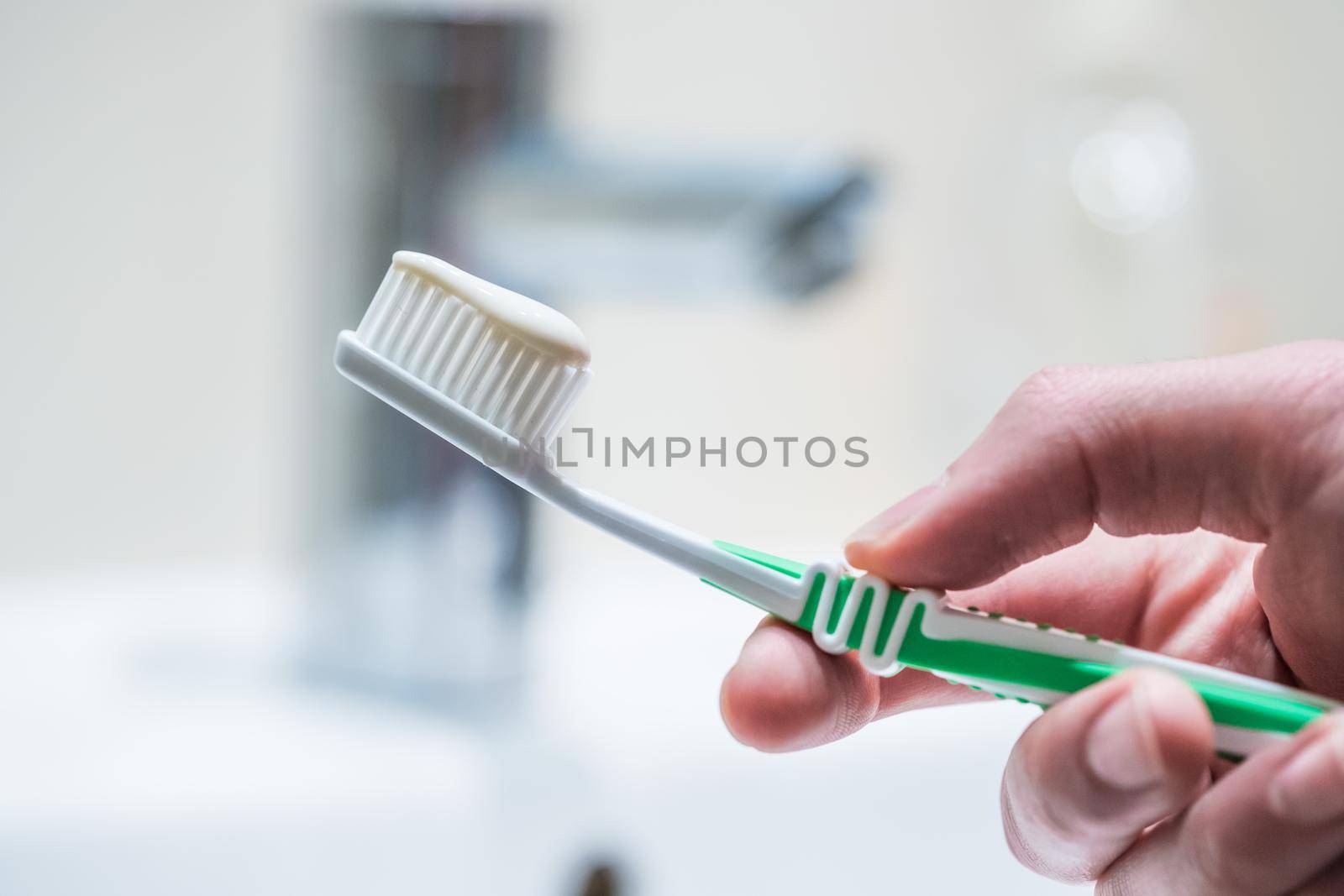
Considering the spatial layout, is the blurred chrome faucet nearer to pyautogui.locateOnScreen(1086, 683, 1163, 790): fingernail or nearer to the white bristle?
the white bristle

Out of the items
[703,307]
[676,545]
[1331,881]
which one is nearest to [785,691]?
[676,545]

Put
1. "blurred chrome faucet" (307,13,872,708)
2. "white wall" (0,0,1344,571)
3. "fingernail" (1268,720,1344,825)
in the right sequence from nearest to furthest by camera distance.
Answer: "fingernail" (1268,720,1344,825) → "blurred chrome faucet" (307,13,872,708) → "white wall" (0,0,1344,571)

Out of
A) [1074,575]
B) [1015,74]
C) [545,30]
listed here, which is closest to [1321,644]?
[1074,575]

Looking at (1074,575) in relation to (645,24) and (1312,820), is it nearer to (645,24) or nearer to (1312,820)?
(1312,820)

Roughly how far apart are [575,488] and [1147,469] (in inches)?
7.9

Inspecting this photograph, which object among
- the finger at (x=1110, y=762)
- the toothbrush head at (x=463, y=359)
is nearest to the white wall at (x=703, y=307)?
the toothbrush head at (x=463, y=359)

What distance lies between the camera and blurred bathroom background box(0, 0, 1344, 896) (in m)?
0.55

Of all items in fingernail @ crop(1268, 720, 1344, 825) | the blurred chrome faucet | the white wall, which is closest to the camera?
fingernail @ crop(1268, 720, 1344, 825)

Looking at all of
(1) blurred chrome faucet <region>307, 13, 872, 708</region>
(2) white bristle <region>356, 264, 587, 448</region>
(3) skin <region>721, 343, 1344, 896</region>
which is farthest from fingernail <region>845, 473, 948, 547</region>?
(1) blurred chrome faucet <region>307, 13, 872, 708</region>

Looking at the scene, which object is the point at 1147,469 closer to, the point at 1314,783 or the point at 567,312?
the point at 1314,783

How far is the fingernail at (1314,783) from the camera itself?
28cm

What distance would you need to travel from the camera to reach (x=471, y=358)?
0.35 metres

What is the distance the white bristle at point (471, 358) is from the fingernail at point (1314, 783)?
24 cm

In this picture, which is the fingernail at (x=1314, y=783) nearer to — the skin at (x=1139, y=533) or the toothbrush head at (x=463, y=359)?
the skin at (x=1139, y=533)
